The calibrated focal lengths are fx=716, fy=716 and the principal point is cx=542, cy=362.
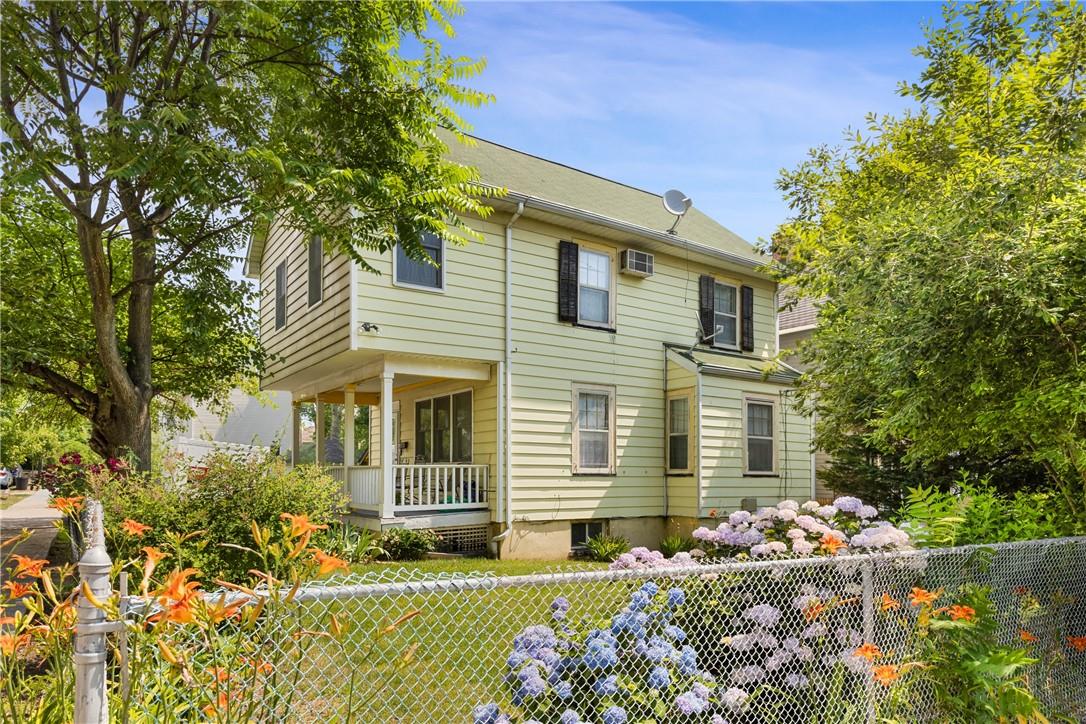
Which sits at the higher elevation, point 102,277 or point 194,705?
point 102,277

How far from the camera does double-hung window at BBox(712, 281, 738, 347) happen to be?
14.9m

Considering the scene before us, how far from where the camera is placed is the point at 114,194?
27.1ft

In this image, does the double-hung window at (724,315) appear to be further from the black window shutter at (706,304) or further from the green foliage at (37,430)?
the green foliage at (37,430)

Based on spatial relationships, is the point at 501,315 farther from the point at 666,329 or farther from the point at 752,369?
the point at 752,369

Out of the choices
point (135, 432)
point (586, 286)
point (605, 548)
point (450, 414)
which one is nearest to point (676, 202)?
point (586, 286)

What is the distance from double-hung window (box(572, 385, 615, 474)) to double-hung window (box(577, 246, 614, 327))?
4.17ft

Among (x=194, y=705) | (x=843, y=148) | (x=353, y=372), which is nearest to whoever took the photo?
(x=194, y=705)

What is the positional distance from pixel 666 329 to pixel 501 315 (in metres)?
3.73

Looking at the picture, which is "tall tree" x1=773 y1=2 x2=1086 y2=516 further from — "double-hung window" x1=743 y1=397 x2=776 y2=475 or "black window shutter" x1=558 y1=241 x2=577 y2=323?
"double-hung window" x1=743 y1=397 x2=776 y2=475

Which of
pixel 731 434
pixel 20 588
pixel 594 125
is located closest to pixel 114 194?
pixel 594 125

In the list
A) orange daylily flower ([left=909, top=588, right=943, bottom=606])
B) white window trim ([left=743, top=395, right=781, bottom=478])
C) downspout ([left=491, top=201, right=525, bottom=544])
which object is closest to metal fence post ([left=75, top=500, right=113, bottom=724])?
orange daylily flower ([left=909, top=588, right=943, bottom=606])

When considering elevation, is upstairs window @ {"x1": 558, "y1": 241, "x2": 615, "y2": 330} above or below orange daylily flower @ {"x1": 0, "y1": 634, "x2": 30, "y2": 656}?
above

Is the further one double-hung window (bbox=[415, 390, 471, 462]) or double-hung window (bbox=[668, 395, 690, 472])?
double-hung window (bbox=[668, 395, 690, 472])

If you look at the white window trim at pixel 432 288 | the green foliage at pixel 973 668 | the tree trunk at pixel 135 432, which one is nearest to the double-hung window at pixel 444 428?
the white window trim at pixel 432 288
